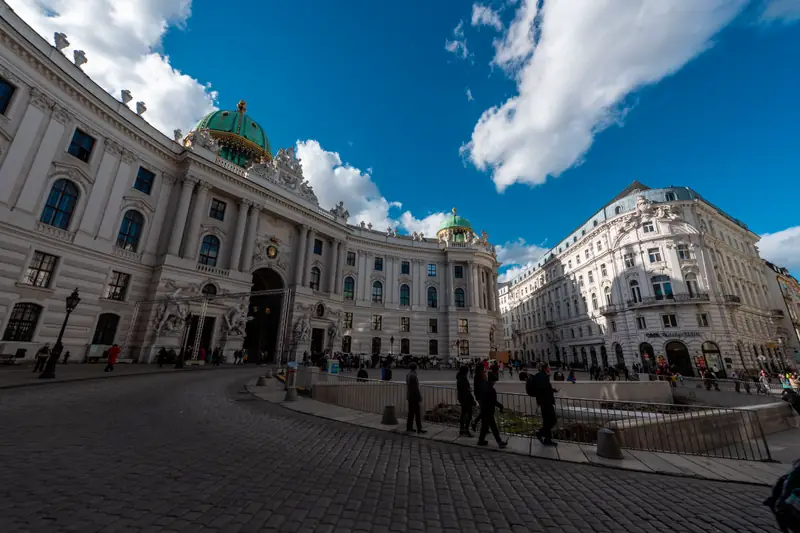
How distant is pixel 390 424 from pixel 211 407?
5682 millimetres

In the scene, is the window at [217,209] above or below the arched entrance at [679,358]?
above

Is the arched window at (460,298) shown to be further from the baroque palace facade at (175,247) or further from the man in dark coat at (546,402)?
the man in dark coat at (546,402)

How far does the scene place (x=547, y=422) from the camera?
7.59m

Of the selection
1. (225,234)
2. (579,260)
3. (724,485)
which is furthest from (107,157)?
(579,260)

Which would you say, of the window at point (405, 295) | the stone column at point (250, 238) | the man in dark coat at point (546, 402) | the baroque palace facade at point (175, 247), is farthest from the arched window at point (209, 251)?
the man in dark coat at point (546, 402)

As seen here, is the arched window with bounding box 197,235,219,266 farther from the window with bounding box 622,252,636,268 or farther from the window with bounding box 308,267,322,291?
the window with bounding box 622,252,636,268

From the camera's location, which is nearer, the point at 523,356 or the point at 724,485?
the point at 724,485

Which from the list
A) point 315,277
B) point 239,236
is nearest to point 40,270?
point 239,236

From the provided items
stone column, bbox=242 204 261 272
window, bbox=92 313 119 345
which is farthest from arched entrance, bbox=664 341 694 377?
window, bbox=92 313 119 345

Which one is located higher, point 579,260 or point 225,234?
point 579,260

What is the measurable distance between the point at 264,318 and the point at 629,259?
143 feet

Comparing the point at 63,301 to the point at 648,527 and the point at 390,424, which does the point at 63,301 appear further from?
the point at 648,527

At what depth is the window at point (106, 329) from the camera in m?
20.9

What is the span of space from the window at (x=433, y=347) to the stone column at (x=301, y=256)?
1910 cm
